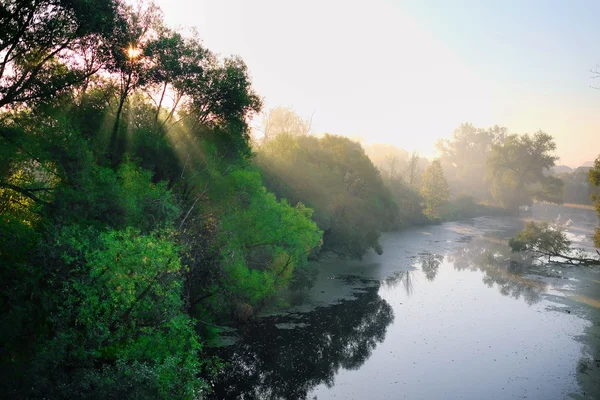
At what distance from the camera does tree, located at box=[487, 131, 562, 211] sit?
343 ft

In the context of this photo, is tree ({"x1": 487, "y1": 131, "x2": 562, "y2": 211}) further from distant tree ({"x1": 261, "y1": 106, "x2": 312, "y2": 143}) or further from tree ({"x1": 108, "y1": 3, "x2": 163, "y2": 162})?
tree ({"x1": 108, "y1": 3, "x2": 163, "y2": 162})

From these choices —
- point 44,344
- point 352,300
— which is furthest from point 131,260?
point 352,300

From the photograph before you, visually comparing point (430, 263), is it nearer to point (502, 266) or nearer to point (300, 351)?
point (502, 266)

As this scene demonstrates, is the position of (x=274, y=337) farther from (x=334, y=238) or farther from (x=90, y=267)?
(x=334, y=238)

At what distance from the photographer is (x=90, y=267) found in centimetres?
1560

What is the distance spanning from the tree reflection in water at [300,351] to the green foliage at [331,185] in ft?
51.8

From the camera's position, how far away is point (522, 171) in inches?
4301

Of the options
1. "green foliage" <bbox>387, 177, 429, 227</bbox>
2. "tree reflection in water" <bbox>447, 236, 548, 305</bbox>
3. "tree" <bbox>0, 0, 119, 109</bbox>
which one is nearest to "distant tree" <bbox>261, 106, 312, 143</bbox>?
"green foliage" <bbox>387, 177, 429, 227</bbox>

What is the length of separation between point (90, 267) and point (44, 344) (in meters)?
2.91

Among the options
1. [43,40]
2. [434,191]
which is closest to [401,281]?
[43,40]

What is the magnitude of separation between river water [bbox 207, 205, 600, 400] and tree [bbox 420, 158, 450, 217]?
44705 millimetres

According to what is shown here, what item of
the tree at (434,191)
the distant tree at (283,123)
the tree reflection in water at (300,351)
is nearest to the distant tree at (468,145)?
the tree at (434,191)

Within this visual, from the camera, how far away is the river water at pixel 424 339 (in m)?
20.5

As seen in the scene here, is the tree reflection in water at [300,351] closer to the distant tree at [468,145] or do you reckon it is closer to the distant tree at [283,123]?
the distant tree at [283,123]
